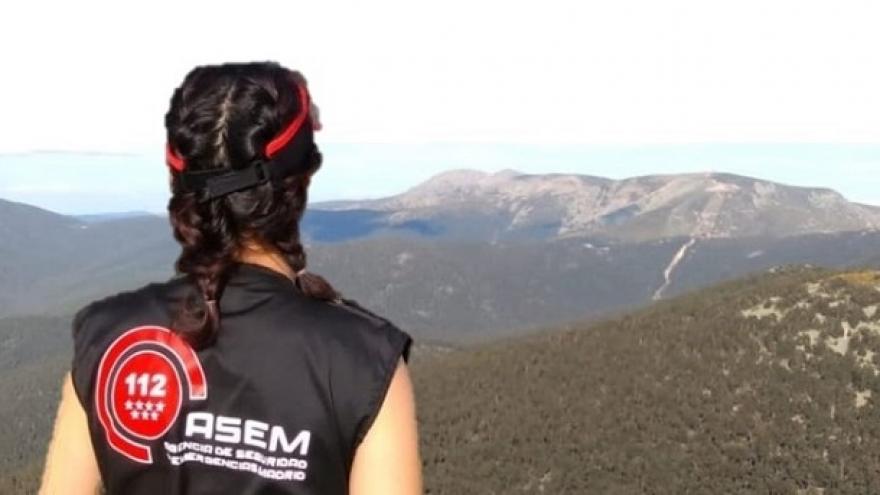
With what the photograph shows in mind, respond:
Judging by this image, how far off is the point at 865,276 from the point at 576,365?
112 feet

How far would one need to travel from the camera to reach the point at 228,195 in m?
5.23

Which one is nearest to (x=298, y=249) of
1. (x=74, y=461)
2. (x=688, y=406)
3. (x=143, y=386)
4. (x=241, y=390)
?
(x=241, y=390)

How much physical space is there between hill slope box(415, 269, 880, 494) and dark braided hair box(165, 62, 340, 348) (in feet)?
323

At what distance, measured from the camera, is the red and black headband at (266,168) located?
16.9ft

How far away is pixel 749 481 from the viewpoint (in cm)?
10012

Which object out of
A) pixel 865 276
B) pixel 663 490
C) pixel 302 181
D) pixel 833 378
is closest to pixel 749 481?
pixel 663 490

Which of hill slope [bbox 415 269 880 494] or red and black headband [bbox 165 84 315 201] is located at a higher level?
red and black headband [bbox 165 84 315 201]

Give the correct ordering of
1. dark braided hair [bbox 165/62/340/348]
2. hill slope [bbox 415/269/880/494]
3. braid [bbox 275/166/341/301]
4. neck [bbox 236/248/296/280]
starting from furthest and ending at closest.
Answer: hill slope [bbox 415/269/880/494] < neck [bbox 236/248/296/280] < braid [bbox 275/166/341/301] < dark braided hair [bbox 165/62/340/348]

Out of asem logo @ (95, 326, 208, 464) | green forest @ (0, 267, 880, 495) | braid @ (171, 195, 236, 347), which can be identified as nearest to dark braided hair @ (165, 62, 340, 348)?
braid @ (171, 195, 236, 347)

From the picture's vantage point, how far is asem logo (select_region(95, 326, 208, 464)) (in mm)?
5117

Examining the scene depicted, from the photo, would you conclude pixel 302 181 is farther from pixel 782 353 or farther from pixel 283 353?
pixel 782 353

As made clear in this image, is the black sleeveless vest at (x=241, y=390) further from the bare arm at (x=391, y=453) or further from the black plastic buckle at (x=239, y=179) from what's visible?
the black plastic buckle at (x=239, y=179)

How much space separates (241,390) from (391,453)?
0.75m

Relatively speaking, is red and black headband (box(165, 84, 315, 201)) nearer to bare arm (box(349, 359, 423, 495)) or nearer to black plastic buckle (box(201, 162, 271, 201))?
black plastic buckle (box(201, 162, 271, 201))
